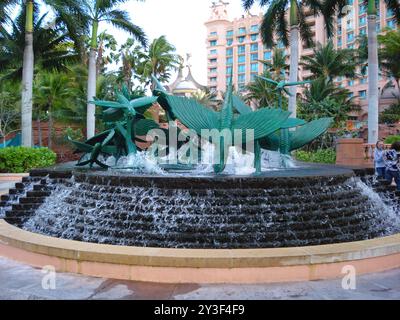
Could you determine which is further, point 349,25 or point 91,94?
point 349,25

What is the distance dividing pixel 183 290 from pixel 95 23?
19.3m

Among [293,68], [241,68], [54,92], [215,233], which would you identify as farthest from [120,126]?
[241,68]

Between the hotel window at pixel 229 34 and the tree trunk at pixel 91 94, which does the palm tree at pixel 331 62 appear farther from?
the hotel window at pixel 229 34

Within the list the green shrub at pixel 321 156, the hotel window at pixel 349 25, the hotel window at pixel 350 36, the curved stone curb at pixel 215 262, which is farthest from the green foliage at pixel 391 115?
the curved stone curb at pixel 215 262

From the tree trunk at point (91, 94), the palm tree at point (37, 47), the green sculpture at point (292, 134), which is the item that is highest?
the palm tree at point (37, 47)

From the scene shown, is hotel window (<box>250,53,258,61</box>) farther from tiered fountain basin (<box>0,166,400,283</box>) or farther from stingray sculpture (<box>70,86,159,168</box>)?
Answer: tiered fountain basin (<box>0,166,400,283</box>)

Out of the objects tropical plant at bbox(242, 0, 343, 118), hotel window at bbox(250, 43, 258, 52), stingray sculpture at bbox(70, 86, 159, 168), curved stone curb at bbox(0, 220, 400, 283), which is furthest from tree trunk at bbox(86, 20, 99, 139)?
hotel window at bbox(250, 43, 258, 52)

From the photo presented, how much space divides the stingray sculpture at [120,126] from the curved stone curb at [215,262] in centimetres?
436

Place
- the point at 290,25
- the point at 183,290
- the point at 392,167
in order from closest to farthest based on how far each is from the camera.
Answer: the point at 183,290, the point at 392,167, the point at 290,25

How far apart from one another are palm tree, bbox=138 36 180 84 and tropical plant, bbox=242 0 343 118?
15652mm

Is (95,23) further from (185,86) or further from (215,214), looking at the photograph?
(185,86)

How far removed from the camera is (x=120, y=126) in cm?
952

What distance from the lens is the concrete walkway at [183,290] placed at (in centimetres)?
446
